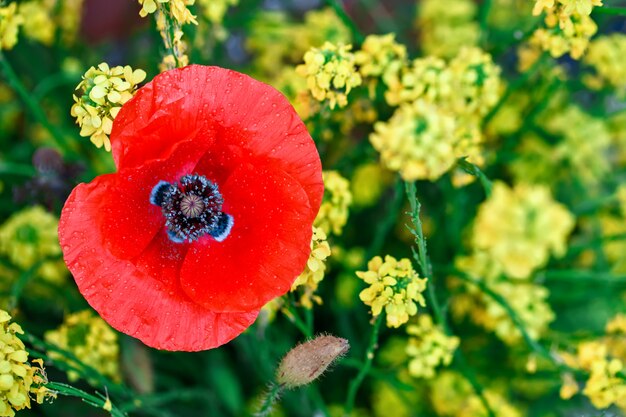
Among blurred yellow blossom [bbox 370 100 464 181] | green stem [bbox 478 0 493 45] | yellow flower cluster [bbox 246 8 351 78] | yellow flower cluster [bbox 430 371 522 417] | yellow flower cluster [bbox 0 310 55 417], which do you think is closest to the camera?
blurred yellow blossom [bbox 370 100 464 181]

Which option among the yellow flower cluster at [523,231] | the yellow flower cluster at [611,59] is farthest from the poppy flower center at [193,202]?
the yellow flower cluster at [611,59]

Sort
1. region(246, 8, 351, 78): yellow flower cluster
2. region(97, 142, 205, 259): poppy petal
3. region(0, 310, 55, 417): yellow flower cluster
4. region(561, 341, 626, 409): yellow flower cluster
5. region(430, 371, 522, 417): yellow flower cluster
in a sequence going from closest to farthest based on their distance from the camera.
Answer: region(0, 310, 55, 417): yellow flower cluster
region(97, 142, 205, 259): poppy petal
region(561, 341, 626, 409): yellow flower cluster
region(430, 371, 522, 417): yellow flower cluster
region(246, 8, 351, 78): yellow flower cluster

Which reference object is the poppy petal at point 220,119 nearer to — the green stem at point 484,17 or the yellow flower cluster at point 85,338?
the yellow flower cluster at point 85,338

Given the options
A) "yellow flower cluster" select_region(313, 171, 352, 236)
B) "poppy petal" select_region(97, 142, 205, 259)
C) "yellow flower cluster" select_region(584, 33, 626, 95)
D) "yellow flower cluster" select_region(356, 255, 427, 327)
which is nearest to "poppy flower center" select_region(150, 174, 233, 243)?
"poppy petal" select_region(97, 142, 205, 259)

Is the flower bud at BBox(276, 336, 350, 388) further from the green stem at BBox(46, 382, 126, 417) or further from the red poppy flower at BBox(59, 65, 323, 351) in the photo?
the green stem at BBox(46, 382, 126, 417)

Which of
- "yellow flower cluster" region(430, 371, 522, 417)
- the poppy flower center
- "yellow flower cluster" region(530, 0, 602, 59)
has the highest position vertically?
"yellow flower cluster" region(530, 0, 602, 59)

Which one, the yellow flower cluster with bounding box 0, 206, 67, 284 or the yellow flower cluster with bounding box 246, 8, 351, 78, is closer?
the yellow flower cluster with bounding box 0, 206, 67, 284
